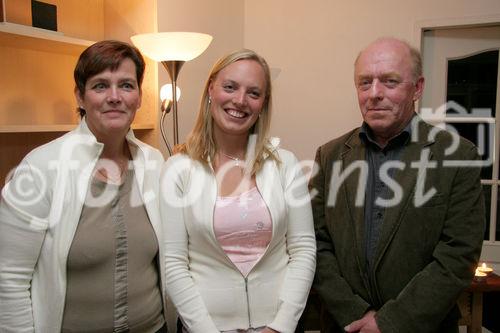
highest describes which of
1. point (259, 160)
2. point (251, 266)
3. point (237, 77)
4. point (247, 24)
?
point (247, 24)

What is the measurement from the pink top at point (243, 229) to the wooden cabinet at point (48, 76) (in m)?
0.89

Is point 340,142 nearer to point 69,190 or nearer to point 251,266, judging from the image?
point 251,266

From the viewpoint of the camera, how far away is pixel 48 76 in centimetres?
208

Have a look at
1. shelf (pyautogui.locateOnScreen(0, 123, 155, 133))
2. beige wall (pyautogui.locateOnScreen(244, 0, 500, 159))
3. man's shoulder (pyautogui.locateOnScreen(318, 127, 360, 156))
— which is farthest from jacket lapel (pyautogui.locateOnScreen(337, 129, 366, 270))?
beige wall (pyautogui.locateOnScreen(244, 0, 500, 159))

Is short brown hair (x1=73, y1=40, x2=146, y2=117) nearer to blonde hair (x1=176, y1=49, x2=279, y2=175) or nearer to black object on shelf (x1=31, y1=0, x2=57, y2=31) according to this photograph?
blonde hair (x1=176, y1=49, x2=279, y2=175)

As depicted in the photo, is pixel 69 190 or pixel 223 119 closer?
pixel 69 190

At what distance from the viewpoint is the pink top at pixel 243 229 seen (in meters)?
1.38

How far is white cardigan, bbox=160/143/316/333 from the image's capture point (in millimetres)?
1385

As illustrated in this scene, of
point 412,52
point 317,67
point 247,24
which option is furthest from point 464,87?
point 412,52

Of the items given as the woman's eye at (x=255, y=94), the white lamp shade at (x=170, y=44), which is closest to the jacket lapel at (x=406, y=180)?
the woman's eye at (x=255, y=94)

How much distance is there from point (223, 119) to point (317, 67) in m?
1.92

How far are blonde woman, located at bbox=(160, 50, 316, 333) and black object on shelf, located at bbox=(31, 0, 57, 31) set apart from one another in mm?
867

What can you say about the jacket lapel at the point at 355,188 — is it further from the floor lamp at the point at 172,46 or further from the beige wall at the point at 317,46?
the beige wall at the point at 317,46

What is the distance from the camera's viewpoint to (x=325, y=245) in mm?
1568
